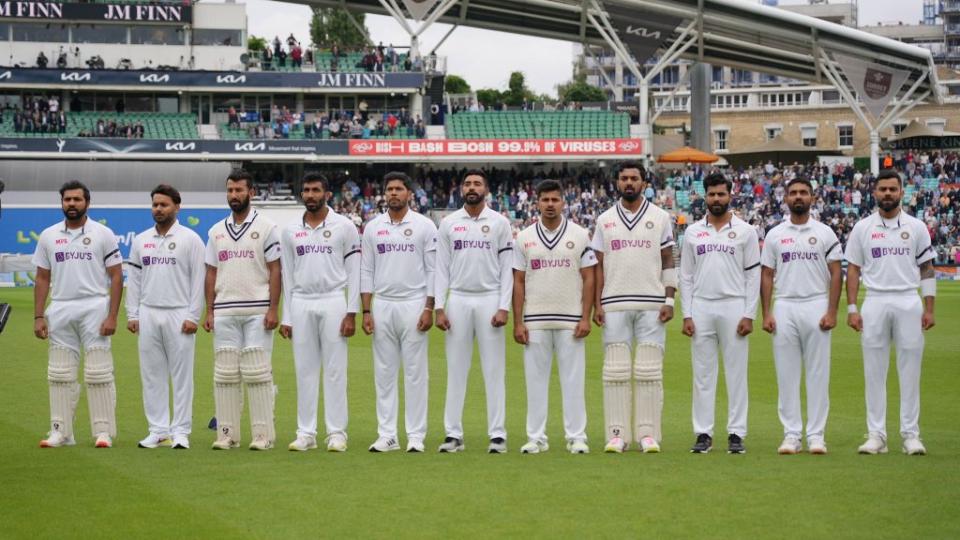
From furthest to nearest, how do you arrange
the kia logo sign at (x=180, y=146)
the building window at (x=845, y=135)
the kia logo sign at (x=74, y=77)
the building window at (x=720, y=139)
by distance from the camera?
the building window at (x=720, y=139) < the building window at (x=845, y=135) < the kia logo sign at (x=74, y=77) < the kia logo sign at (x=180, y=146)

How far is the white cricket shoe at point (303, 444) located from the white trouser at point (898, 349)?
4.51 metres

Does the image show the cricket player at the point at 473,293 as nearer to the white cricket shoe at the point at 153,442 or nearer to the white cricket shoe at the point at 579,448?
the white cricket shoe at the point at 579,448

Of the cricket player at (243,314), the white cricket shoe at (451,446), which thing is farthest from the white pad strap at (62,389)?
the white cricket shoe at (451,446)

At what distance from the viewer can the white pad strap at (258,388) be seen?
11.1m

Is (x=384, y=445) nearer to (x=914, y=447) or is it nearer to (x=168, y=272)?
(x=168, y=272)

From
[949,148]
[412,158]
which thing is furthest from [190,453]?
[949,148]

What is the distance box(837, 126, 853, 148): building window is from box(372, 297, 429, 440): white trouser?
271 feet

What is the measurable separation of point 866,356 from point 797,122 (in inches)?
3261

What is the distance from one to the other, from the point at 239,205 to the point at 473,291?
2103 mm

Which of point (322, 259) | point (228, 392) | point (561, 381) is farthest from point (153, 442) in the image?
point (561, 381)

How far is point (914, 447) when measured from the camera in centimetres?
1048

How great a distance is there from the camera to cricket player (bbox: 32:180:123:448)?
37.4 feet

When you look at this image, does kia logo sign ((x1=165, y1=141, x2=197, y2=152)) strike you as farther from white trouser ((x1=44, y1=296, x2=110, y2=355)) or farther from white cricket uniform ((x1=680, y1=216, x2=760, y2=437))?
white cricket uniform ((x1=680, y1=216, x2=760, y2=437))

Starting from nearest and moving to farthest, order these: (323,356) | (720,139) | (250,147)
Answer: (323,356), (250,147), (720,139)
